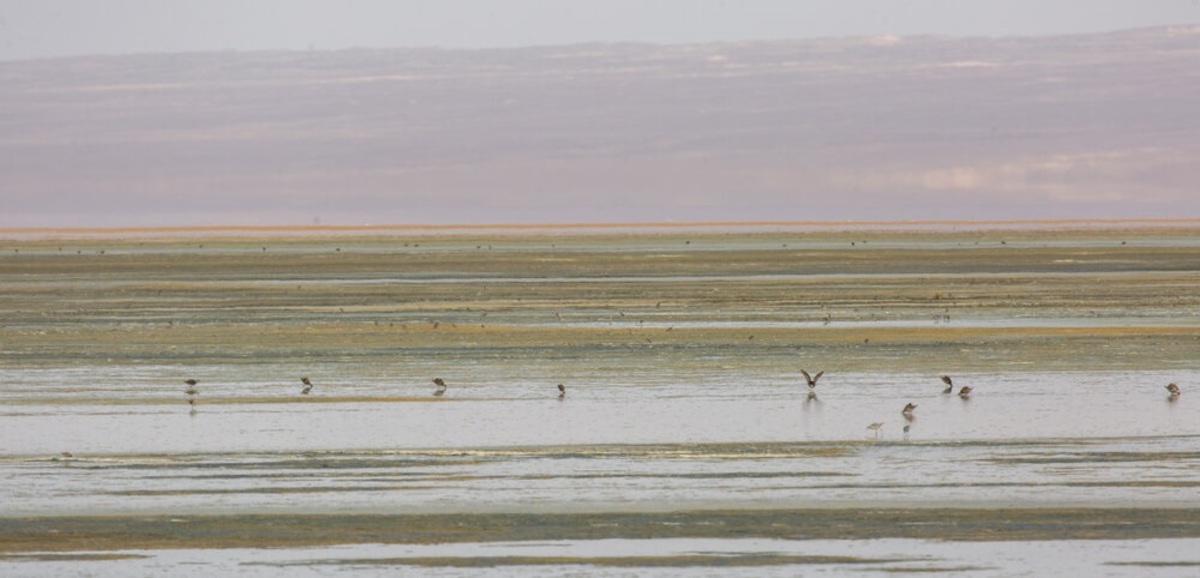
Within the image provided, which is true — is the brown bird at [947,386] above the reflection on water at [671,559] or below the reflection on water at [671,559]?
above

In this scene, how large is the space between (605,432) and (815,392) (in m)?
4.11

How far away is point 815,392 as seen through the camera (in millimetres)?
21828

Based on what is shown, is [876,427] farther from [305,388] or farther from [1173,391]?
[305,388]

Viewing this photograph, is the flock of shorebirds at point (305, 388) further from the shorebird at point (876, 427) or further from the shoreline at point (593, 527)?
the shoreline at point (593, 527)

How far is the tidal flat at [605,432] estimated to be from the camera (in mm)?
12656

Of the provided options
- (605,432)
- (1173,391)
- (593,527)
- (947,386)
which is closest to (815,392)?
(947,386)

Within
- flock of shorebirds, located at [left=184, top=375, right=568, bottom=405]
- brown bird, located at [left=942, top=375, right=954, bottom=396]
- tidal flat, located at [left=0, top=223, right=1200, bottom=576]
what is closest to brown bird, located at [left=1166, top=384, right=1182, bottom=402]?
tidal flat, located at [left=0, top=223, right=1200, bottom=576]

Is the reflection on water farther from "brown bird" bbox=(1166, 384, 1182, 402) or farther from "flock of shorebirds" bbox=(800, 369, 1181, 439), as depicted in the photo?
"brown bird" bbox=(1166, 384, 1182, 402)

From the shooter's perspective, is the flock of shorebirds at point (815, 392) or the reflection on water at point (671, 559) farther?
the flock of shorebirds at point (815, 392)

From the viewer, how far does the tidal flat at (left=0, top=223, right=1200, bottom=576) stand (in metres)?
12.7

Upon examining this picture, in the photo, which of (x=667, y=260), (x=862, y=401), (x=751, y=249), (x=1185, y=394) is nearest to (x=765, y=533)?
(x=862, y=401)

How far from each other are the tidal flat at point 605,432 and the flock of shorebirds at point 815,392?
177mm

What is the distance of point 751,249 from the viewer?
6906cm

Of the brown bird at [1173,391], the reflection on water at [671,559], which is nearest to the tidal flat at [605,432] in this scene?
the reflection on water at [671,559]
